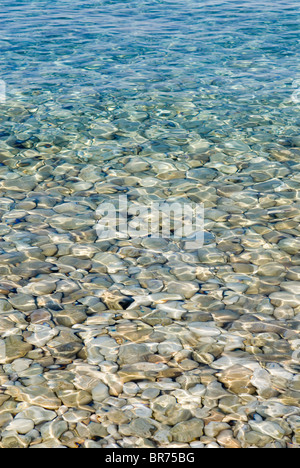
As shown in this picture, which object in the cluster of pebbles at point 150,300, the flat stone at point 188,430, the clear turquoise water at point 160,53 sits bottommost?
the flat stone at point 188,430

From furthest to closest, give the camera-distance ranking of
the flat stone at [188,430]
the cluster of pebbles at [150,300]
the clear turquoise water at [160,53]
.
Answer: the clear turquoise water at [160,53] < the cluster of pebbles at [150,300] < the flat stone at [188,430]

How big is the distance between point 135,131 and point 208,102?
1.81 metres

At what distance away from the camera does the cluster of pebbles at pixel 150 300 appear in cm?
359

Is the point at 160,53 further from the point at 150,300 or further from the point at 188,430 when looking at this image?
the point at 188,430

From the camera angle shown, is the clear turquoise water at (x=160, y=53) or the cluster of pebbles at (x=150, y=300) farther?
the clear turquoise water at (x=160, y=53)

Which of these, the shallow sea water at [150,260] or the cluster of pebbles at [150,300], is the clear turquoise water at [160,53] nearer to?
the shallow sea water at [150,260]

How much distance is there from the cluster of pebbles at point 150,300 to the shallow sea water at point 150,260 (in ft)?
0.05

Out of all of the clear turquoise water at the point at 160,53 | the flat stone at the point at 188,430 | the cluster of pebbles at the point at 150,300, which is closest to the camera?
the flat stone at the point at 188,430

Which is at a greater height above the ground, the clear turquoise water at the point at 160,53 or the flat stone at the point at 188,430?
the clear turquoise water at the point at 160,53

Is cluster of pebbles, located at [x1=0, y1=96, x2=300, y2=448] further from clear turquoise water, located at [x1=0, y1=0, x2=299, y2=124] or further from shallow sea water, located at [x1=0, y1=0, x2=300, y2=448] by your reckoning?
clear turquoise water, located at [x1=0, y1=0, x2=299, y2=124]

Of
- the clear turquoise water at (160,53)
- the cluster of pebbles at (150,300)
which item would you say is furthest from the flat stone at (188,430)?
the clear turquoise water at (160,53)

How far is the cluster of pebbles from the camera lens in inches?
141

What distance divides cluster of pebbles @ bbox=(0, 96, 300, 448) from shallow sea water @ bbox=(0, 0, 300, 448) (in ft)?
0.05

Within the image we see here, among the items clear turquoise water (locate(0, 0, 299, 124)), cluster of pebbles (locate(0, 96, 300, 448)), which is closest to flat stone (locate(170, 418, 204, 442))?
cluster of pebbles (locate(0, 96, 300, 448))
